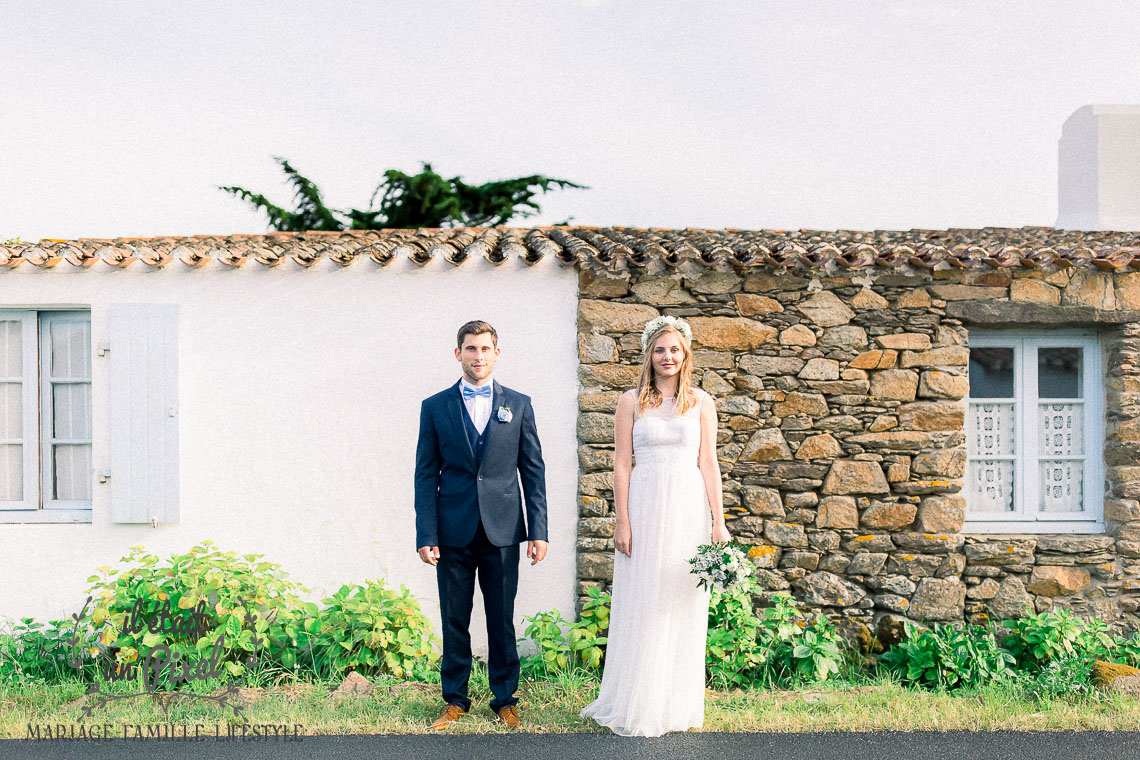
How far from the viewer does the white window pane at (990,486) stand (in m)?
5.82

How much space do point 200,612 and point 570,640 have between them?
2.40 meters

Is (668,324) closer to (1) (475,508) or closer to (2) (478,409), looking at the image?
(2) (478,409)

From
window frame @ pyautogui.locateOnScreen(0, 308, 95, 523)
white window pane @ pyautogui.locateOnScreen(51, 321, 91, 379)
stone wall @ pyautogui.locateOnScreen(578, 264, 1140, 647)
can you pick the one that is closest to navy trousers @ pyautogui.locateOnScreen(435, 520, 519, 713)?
stone wall @ pyautogui.locateOnScreen(578, 264, 1140, 647)

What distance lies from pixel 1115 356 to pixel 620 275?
3580 mm

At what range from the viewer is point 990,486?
582cm

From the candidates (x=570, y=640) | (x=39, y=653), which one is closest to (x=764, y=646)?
(x=570, y=640)

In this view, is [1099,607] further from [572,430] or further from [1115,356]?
[572,430]

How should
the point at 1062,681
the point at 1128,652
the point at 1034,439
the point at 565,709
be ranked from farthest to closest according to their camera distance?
the point at 1034,439
the point at 1128,652
the point at 1062,681
the point at 565,709

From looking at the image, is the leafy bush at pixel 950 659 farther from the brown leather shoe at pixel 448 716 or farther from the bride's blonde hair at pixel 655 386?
the brown leather shoe at pixel 448 716

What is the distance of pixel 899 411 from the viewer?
555cm

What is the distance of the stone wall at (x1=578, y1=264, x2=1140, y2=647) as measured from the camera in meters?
5.50

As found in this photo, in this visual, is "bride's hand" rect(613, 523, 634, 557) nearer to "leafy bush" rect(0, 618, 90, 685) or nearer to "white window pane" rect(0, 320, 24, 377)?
"leafy bush" rect(0, 618, 90, 685)

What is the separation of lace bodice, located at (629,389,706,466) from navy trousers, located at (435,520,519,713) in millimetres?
919

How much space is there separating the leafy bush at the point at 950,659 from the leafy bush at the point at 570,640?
1.97m
